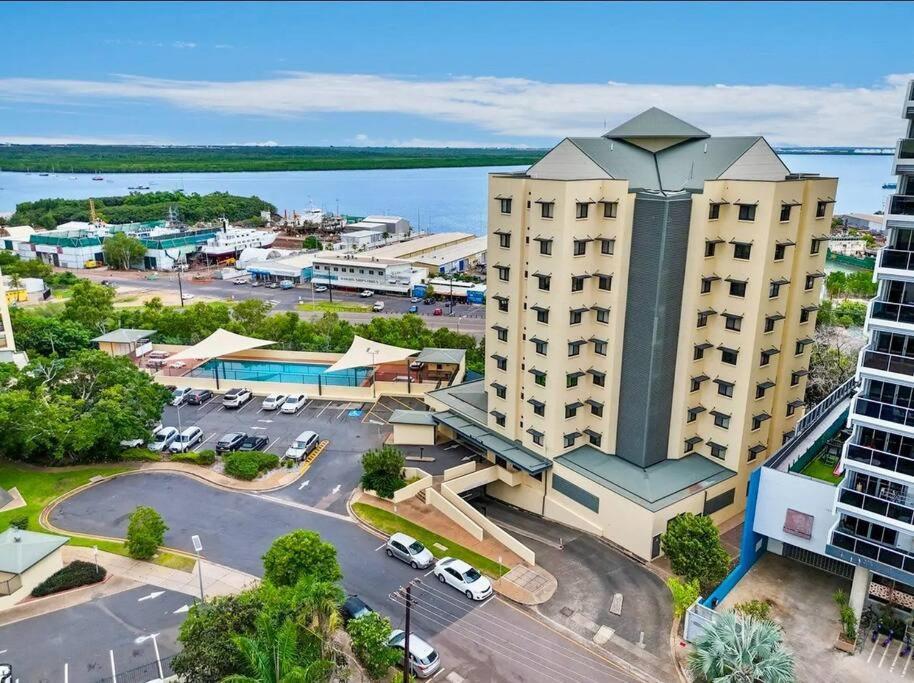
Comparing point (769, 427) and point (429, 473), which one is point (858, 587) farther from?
point (429, 473)

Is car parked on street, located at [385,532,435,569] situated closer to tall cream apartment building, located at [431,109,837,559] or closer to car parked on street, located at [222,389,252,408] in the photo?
tall cream apartment building, located at [431,109,837,559]

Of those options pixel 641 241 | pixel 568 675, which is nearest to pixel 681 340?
pixel 641 241

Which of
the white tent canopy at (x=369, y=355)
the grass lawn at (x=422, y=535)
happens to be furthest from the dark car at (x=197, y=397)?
the grass lawn at (x=422, y=535)

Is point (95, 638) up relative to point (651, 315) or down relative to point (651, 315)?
down

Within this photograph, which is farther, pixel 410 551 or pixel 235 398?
pixel 235 398

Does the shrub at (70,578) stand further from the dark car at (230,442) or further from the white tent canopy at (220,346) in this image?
the white tent canopy at (220,346)

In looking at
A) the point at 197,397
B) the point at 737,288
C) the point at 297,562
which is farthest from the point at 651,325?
the point at 197,397

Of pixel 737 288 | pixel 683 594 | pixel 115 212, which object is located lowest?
pixel 683 594

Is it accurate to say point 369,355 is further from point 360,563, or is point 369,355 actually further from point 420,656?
point 420,656
